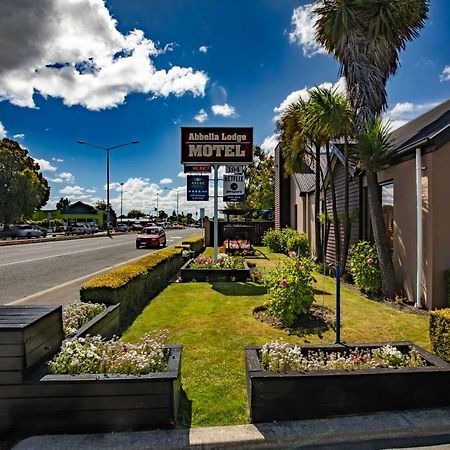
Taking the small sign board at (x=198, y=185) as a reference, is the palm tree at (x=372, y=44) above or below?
above

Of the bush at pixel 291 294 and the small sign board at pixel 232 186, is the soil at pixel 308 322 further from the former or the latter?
the small sign board at pixel 232 186

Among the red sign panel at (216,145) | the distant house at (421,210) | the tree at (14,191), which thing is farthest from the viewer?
the tree at (14,191)

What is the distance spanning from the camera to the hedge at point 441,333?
450 cm

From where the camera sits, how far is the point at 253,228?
29.3 m

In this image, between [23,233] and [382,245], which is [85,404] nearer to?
[382,245]

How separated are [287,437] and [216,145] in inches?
439

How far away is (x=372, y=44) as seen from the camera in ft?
31.3

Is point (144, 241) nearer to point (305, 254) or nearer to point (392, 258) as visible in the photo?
point (305, 254)

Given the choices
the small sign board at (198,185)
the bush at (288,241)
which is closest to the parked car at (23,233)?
the bush at (288,241)

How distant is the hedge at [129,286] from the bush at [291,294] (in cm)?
296

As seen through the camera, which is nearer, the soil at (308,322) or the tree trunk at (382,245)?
the soil at (308,322)

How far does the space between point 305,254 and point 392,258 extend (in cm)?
873

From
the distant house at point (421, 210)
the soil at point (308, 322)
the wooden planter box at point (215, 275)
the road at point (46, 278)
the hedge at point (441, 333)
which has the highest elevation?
the distant house at point (421, 210)

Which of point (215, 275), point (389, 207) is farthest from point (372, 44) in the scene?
point (215, 275)
